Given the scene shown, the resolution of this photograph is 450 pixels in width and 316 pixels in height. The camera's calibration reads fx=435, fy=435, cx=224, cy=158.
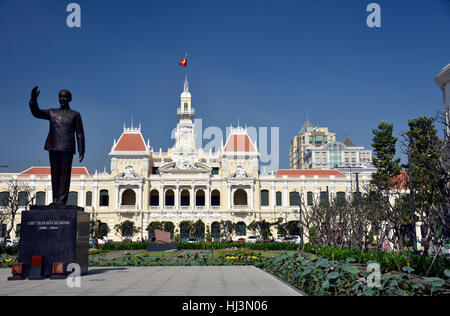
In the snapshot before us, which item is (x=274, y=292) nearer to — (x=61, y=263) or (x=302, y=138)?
(x=61, y=263)

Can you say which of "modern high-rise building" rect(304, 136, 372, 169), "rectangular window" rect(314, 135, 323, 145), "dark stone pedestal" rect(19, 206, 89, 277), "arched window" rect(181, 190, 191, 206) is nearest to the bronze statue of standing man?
"dark stone pedestal" rect(19, 206, 89, 277)

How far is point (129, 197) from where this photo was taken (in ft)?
201

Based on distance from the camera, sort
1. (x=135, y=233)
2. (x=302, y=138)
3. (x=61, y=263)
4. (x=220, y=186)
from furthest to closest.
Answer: (x=302, y=138) → (x=220, y=186) → (x=135, y=233) → (x=61, y=263)

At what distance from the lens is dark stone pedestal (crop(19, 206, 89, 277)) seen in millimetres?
12852

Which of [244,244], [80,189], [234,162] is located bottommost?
[244,244]

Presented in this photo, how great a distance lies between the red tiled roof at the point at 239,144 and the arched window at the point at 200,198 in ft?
22.9

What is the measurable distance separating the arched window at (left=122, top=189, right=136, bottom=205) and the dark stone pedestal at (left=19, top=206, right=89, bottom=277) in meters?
48.6

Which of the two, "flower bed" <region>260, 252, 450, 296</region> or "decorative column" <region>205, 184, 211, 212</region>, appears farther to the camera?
"decorative column" <region>205, 184, 211, 212</region>

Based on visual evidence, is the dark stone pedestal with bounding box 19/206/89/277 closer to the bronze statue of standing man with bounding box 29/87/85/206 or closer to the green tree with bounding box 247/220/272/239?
the bronze statue of standing man with bounding box 29/87/85/206

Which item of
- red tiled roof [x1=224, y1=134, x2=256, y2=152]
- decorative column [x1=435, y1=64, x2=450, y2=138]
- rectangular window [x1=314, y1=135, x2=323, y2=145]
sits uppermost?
rectangular window [x1=314, y1=135, x2=323, y2=145]

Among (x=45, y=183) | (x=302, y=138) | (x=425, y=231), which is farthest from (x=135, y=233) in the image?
(x=302, y=138)

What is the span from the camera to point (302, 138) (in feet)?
441

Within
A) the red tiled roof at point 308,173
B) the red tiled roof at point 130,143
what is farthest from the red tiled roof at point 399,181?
the red tiled roof at point 130,143
